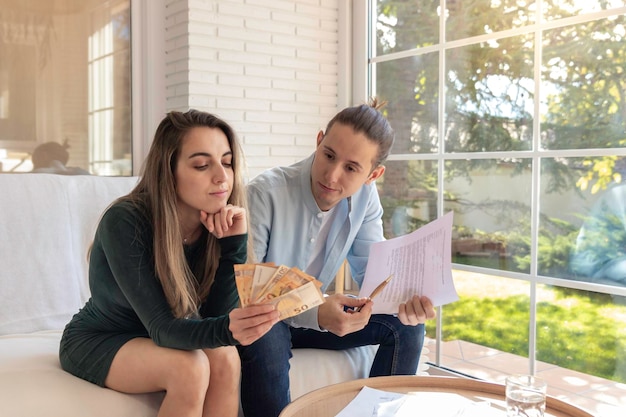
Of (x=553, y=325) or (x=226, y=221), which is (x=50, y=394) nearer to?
(x=226, y=221)

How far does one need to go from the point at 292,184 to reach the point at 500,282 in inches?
48.8

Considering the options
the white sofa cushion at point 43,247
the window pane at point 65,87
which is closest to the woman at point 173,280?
the white sofa cushion at point 43,247

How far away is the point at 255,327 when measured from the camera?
1420 mm

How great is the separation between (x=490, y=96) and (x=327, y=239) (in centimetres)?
116

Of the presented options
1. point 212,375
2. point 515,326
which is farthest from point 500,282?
point 212,375

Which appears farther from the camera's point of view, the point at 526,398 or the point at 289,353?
the point at 289,353

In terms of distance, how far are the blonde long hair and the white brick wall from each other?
4.79 feet

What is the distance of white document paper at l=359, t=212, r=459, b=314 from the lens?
5.71ft

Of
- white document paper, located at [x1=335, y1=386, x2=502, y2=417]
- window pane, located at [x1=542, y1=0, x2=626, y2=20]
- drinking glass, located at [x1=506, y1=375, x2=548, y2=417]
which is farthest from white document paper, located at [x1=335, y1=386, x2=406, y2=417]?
window pane, located at [x1=542, y1=0, x2=626, y2=20]

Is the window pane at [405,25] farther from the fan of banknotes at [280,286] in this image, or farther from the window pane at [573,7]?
the fan of banknotes at [280,286]

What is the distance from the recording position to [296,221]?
2064mm

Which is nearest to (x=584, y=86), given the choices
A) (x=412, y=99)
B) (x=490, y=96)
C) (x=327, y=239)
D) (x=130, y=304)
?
(x=490, y=96)

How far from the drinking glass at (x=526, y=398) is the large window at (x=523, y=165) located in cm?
137

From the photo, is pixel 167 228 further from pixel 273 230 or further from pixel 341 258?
pixel 341 258
